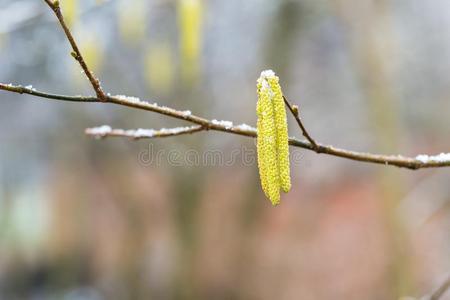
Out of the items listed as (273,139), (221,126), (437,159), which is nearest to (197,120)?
(221,126)

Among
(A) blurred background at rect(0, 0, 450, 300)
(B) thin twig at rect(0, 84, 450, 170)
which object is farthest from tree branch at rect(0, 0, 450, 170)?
(A) blurred background at rect(0, 0, 450, 300)

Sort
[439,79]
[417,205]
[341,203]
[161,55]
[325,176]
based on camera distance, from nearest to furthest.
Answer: [161,55] < [417,205] < [439,79] < [325,176] < [341,203]

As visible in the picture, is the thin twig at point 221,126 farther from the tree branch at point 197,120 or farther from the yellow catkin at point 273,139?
the yellow catkin at point 273,139

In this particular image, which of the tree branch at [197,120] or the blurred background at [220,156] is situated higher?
the blurred background at [220,156]

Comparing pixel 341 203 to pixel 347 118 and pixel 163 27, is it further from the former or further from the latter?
pixel 163 27

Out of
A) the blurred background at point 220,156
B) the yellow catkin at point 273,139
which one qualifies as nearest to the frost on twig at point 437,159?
the yellow catkin at point 273,139

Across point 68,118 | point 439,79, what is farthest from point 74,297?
point 439,79

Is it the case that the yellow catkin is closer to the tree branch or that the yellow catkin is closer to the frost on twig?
the tree branch
